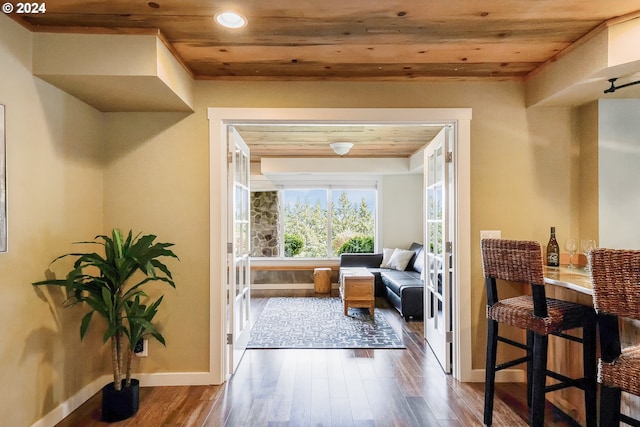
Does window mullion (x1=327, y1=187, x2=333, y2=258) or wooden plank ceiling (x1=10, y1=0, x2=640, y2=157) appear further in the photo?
window mullion (x1=327, y1=187, x2=333, y2=258)

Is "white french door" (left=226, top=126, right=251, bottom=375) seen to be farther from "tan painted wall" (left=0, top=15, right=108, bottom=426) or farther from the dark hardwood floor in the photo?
"tan painted wall" (left=0, top=15, right=108, bottom=426)

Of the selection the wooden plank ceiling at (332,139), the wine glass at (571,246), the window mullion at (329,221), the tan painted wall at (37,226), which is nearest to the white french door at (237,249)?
the wooden plank ceiling at (332,139)

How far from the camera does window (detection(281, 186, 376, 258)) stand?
7062 mm

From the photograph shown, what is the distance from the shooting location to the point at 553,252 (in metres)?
2.71

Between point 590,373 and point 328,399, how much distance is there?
1.54 metres

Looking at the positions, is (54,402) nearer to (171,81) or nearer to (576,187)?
(171,81)

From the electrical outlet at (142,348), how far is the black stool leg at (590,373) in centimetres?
277

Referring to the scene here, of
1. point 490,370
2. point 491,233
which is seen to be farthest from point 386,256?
point 490,370

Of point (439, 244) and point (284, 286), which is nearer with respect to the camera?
point (439, 244)

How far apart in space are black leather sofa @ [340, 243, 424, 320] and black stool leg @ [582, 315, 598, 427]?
8.76ft

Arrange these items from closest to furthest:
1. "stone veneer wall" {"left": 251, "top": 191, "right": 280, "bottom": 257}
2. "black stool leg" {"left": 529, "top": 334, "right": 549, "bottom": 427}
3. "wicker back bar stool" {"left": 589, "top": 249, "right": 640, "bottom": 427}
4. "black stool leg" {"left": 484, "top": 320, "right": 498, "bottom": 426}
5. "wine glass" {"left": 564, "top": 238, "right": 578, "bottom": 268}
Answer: "wicker back bar stool" {"left": 589, "top": 249, "right": 640, "bottom": 427} → "black stool leg" {"left": 529, "top": 334, "right": 549, "bottom": 427} → "black stool leg" {"left": 484, "top": 320, "right": 498, "bottom": 426} → "wine glass" {"left": 564, "top": 238, "right": 578, "bottom": 268} → "stone veneer wall" {"left": 251, "top": 191, "right": 280, "bottom": 257}

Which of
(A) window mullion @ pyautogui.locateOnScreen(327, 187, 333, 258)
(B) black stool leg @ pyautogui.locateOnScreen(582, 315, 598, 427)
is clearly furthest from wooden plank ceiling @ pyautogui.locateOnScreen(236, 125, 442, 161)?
(B) black stool leg @ pyautogui.locateOnScreen(582, 315, 598, 427)

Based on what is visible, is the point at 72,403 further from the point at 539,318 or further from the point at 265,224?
the point at 265,224

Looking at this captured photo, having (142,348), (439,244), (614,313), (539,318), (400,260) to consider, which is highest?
(439,244)
